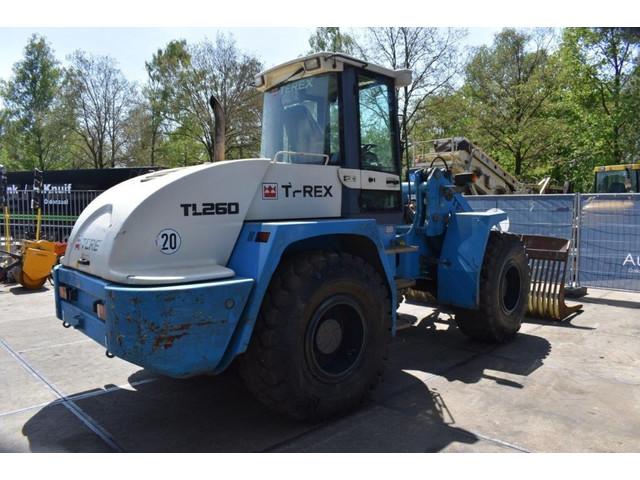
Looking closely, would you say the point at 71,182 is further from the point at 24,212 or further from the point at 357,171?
the point at 357,171

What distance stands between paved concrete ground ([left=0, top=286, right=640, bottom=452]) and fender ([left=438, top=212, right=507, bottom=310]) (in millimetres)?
647

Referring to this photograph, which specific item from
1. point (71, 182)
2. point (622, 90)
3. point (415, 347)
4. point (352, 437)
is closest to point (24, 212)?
point (71, 182)

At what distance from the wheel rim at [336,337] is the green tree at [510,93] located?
22.0 metres

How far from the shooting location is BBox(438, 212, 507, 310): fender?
546 centimetres

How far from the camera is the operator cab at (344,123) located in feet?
14.4

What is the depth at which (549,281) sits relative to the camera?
23.3ft

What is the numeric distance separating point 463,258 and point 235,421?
10.1ft

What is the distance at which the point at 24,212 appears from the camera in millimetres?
14492

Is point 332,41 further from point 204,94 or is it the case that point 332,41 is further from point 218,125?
point 218,125

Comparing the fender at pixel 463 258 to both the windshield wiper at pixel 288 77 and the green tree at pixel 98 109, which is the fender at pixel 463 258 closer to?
the windshield wiper at pixel 288 77

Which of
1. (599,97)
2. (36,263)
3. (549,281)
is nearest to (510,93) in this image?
(599,97)

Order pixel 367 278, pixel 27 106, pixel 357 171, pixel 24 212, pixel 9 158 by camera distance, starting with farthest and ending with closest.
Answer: pixel 9 158 < pixel 27 106 < pixel 24 212 < pixel 357 171 < pixel 367 278
